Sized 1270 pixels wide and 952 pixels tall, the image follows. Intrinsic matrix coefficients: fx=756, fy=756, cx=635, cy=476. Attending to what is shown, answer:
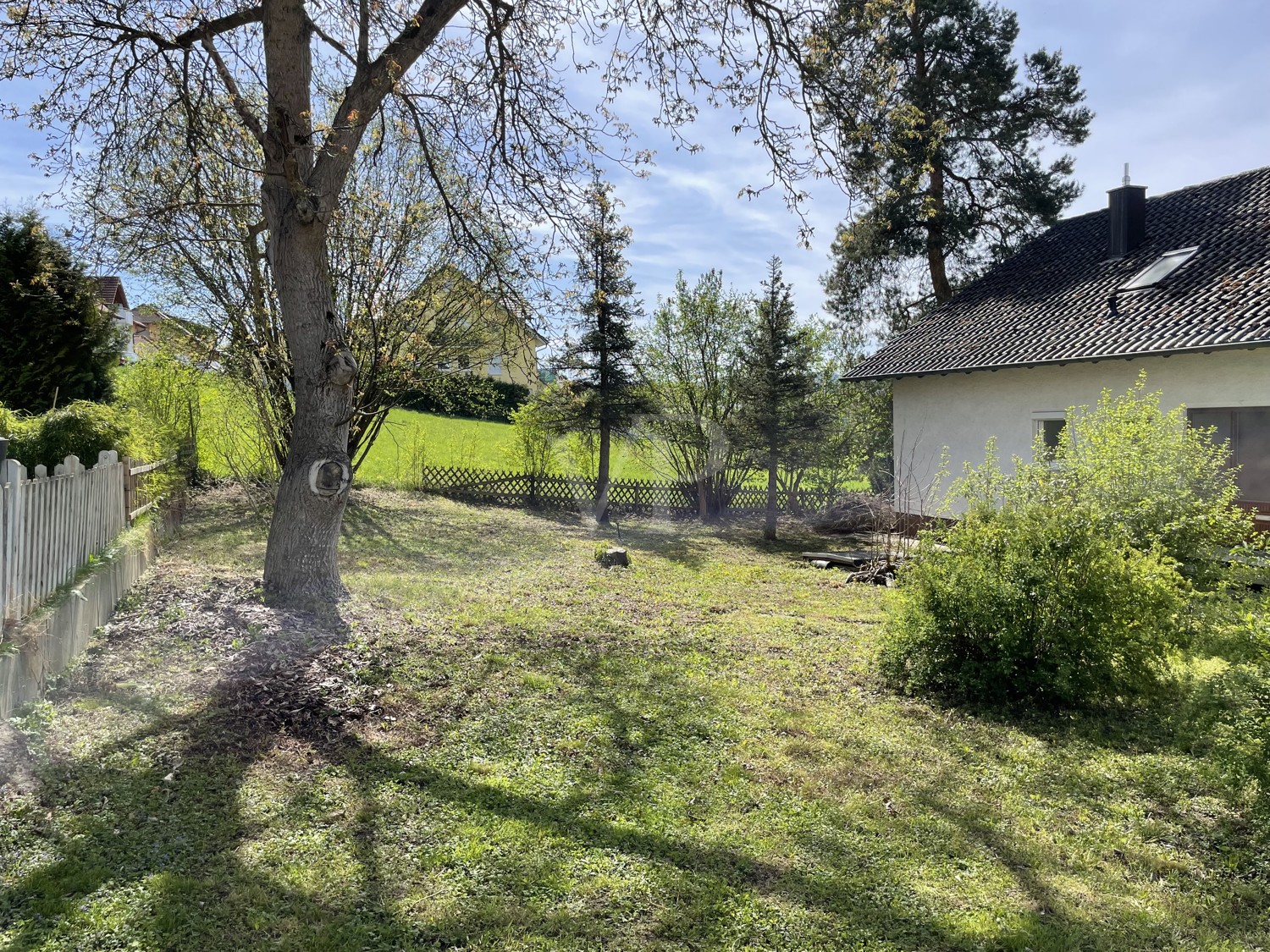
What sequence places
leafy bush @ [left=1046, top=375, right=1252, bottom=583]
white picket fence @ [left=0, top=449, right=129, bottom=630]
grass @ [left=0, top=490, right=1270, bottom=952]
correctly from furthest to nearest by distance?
1. leafy bush @ [left=1046, top=375, right=1252, bottom=583]
2. white picket fence @ [left=0, top=449, right=129, bottom=630]
3. grass @ [left=0, top=490, right=1270, bottom=952]

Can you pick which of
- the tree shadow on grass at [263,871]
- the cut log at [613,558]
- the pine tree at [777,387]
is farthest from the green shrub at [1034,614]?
the pine tree at [777,387]

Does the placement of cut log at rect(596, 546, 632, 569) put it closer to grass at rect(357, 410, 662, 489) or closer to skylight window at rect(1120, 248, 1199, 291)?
grass at rect(357, 410, 662, 489)

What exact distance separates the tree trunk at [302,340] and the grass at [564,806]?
0.58 metres

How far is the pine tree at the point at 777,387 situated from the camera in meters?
15.9

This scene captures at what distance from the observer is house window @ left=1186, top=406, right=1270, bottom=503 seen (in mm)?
10656

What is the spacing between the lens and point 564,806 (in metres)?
3.78

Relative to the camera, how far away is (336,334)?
6.73m

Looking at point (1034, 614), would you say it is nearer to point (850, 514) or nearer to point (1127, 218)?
point (1127, 218)

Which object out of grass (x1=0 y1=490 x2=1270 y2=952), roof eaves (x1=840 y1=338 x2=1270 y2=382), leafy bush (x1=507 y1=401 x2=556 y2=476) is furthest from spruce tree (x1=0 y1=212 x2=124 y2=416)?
roof eaves (x1=840 y1=338 x2=1270 y2=382)

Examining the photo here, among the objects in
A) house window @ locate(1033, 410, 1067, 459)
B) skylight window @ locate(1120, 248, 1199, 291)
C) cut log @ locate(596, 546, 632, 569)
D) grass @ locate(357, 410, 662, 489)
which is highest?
skylight window @ locate(1120, 248, 1199, 291)

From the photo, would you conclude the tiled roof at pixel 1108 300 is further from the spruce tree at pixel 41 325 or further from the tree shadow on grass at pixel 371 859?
the spruce tree at pixel 41 325

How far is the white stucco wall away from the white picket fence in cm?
1047

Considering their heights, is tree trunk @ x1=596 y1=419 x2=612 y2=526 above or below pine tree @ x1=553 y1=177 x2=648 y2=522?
below

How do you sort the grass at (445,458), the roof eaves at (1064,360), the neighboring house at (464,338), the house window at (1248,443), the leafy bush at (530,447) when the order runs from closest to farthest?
the roof eaves at (1064,360) → the house window at (1248,443) → the neighboring house at (464,338) → the leafy bush at (530,447) → the grass at (445,458)
